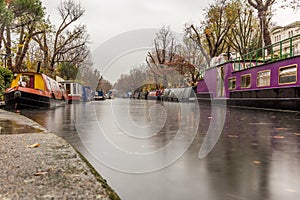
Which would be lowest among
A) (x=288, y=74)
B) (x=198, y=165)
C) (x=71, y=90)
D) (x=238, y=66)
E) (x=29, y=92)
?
(x=198, y=165)

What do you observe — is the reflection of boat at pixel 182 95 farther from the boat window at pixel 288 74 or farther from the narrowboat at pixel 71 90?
the boat window at pixel 288 74

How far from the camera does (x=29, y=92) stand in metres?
16.7

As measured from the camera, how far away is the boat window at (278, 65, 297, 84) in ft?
43.3

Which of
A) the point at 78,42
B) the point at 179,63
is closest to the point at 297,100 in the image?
the point at 179,63

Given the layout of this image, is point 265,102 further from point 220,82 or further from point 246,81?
point 220,82

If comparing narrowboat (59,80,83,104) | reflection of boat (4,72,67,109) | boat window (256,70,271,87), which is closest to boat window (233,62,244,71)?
boat window (256,70,271,87)

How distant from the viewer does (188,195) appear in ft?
8.35

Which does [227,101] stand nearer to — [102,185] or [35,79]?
[35,79]

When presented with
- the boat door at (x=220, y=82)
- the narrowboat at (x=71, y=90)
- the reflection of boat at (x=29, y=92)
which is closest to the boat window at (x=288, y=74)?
the boat door at (x=220, y=82)

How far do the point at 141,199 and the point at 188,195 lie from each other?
1.46 feet

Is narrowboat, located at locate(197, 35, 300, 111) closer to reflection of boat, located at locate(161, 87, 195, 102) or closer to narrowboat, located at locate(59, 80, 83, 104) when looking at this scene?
reflection of boat, located at locate(161, 87, 195, 102)

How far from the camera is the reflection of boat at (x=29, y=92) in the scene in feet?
53.3

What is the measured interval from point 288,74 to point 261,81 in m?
2.55

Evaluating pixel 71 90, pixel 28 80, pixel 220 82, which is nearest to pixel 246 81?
pixel 220 82
